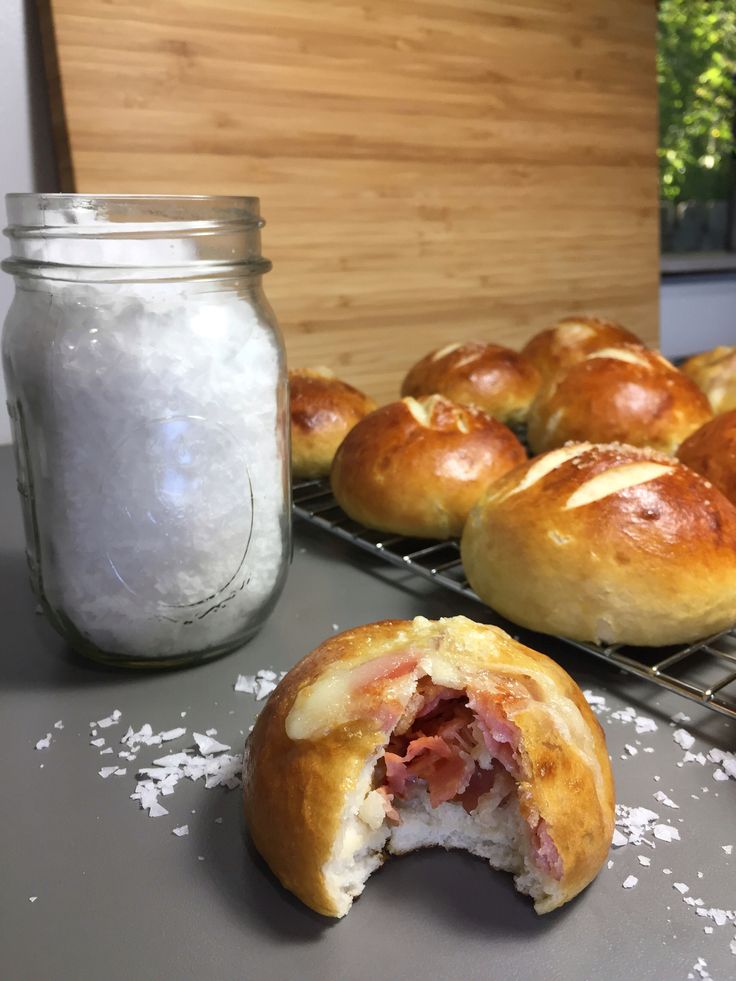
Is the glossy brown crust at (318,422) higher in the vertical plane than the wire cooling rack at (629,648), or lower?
higher

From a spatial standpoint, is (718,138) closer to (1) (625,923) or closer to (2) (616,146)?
(2) (616,146)

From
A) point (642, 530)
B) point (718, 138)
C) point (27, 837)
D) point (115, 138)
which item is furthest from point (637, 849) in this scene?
point (718, 138)

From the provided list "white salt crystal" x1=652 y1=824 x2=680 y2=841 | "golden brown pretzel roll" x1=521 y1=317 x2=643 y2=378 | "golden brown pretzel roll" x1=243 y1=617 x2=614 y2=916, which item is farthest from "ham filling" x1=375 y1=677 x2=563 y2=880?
"golden brown pretzel roll" x1=521 y1=317 x2=643 y2=378

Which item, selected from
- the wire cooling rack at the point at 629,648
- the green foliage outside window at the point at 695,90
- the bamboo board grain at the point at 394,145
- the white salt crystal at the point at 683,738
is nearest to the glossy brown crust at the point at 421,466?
the wire cooling rack at the point at 629,648

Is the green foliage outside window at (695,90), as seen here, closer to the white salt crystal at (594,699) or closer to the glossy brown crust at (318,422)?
the glossy brown crust at (318,422)

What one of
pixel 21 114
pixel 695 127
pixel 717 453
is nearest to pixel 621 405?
pixel 717 453

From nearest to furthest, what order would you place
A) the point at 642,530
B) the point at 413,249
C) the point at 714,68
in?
the point at 642,530 → the point at 413,249 → the point at 714,68

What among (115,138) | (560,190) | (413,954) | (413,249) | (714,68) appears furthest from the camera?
(714,68)
